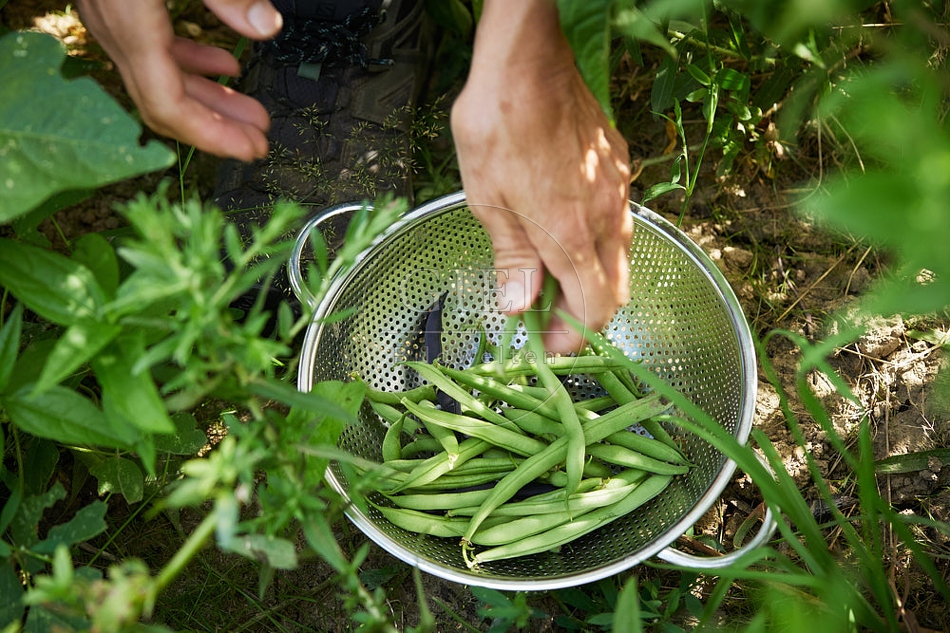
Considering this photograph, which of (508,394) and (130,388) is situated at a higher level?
(130,388)

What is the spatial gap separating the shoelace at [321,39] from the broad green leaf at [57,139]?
3.94 ft

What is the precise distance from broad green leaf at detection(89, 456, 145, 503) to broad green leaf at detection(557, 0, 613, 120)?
131cm

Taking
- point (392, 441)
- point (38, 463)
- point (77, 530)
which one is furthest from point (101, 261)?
point (392, 441)

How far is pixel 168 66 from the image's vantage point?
1.34 metres

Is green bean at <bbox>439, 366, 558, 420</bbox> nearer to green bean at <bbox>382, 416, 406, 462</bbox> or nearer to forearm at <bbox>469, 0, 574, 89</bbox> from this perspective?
green bean at <bbox>382, 416, 406, 462</bbox>

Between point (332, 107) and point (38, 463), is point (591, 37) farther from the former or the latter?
point (38, 463)

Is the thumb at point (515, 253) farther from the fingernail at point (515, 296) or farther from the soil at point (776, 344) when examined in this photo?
the soil at point (776, 344)

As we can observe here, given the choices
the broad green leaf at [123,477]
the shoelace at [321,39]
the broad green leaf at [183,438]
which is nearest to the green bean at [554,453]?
the broad green leaf at [183,438]

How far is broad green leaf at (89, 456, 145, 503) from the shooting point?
1.68m

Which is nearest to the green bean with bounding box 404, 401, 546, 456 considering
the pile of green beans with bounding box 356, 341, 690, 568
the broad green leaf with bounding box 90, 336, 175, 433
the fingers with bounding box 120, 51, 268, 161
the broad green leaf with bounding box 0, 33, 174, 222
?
the pile of green beans with bounding box 356, 341, 690, 568

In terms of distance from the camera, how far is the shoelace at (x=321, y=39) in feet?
7.18

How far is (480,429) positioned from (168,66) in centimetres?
101

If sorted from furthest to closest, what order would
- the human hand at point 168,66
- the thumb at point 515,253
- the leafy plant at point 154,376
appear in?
the thumb at point 515,253, the human hand at point 168,66, the leafy plant at point 154,376

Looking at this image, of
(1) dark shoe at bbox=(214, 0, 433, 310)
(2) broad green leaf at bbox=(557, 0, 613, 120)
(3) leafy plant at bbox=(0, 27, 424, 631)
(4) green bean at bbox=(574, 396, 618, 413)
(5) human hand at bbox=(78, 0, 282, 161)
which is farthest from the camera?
(1) dark shoe at bbox=(214, 0, 433, 310)
